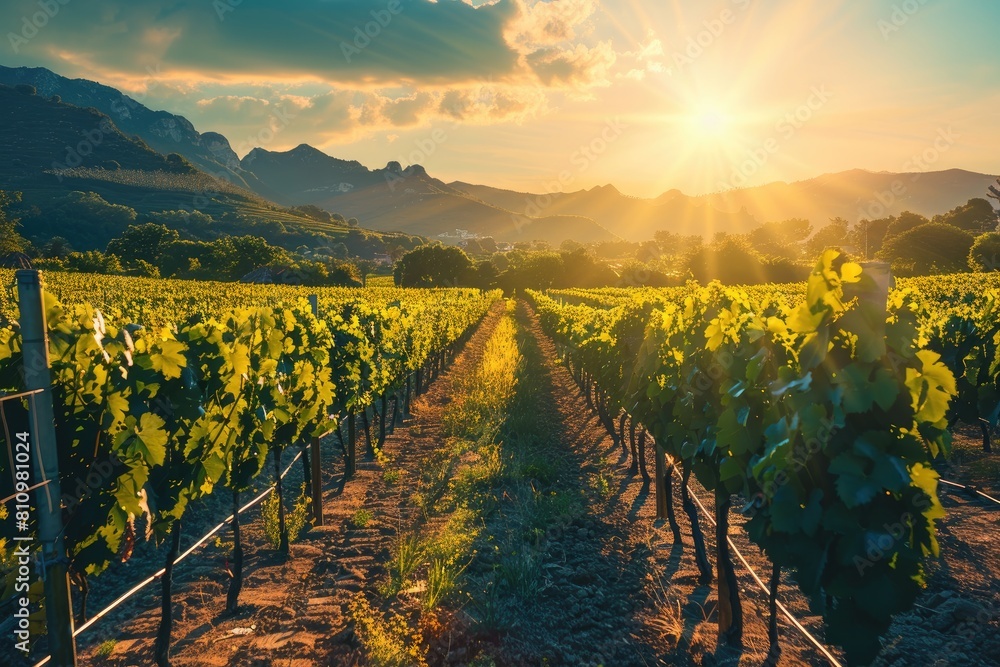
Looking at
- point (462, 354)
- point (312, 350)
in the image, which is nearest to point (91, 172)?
point (462, 354)

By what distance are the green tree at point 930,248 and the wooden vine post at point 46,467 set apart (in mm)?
74820

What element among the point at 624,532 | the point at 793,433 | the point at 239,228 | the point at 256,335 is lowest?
the point at 624,532

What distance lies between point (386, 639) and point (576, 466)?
6322 millimetres

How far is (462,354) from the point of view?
1022 inches

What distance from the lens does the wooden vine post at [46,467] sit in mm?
2998

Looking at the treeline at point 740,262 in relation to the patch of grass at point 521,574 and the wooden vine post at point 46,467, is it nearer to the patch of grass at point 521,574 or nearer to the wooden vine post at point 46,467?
the patch of grass at point 521,574

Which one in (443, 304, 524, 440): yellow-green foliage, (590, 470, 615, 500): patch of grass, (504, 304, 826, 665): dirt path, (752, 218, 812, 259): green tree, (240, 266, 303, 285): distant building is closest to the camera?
(504, 304, 826, 665): dirt path

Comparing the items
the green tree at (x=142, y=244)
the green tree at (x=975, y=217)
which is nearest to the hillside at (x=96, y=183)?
the green tree at (x=142, y=244)

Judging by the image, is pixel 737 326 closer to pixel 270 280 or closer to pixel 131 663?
pixel 131 663

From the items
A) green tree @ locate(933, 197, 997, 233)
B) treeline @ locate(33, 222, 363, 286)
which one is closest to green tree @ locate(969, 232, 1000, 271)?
green tree @ locate(933, 197, 997, 233)

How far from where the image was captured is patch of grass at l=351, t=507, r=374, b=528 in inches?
297

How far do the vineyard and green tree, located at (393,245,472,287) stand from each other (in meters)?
73.5

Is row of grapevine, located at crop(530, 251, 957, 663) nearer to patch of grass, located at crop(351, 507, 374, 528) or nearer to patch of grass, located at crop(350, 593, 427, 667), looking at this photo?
patch of grass, located at crop(350, 593, 427, 667)

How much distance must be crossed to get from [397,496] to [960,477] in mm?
8946
